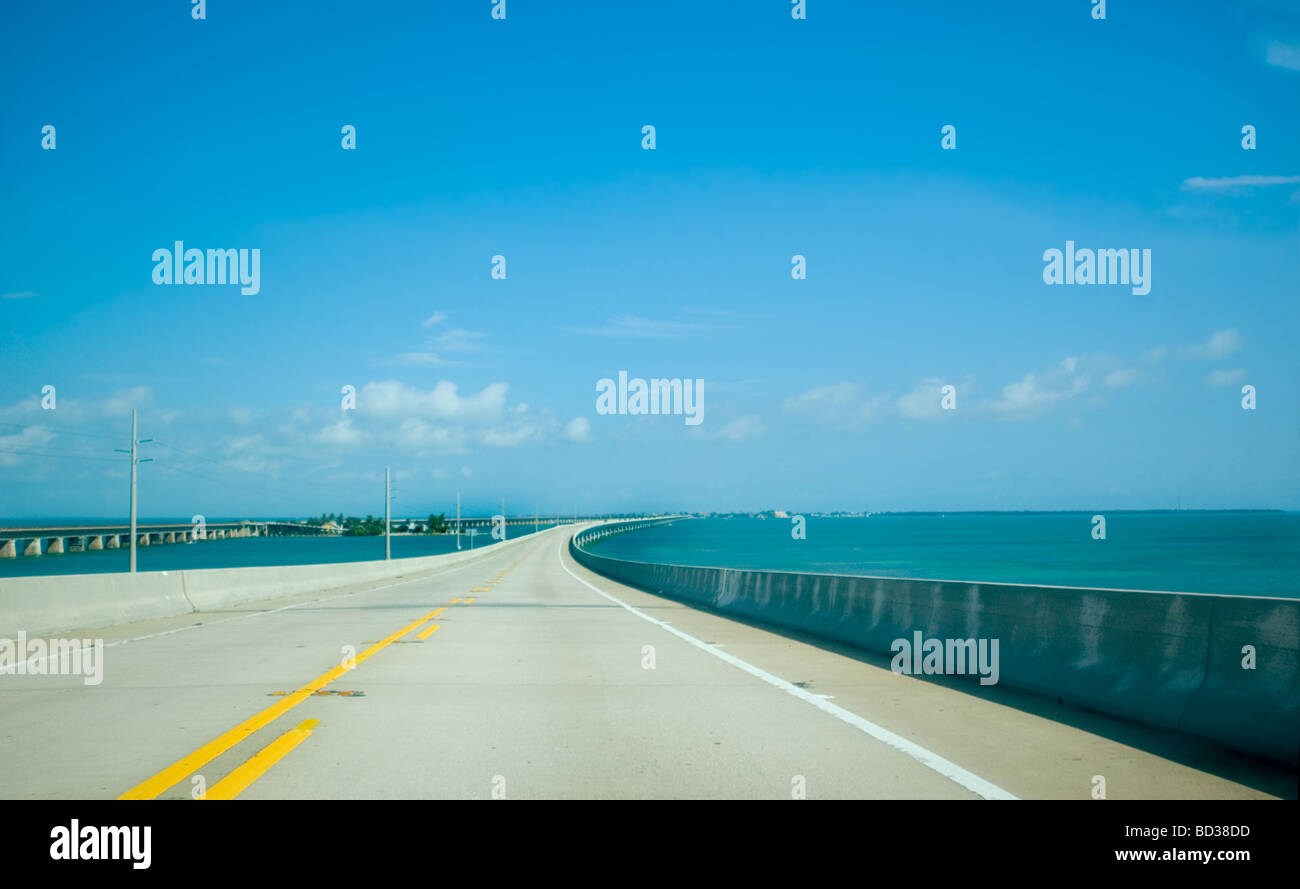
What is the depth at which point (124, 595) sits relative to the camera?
64.8 ft

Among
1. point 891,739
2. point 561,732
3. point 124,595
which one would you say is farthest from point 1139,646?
point 124,595

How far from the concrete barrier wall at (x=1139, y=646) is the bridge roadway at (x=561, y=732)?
9.3 inches

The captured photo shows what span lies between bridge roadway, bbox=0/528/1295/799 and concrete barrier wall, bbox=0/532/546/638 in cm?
262

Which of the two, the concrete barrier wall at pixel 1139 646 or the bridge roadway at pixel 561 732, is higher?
the concrete barrier wall at pixel 1139 646

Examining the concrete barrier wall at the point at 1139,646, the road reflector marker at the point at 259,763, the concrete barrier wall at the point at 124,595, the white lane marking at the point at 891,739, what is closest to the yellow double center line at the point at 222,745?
the road reflector marker at the point at 259,763

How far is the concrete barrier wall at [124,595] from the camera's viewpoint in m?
16.1

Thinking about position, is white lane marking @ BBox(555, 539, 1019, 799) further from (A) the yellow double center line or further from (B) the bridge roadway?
(A) the yellow double center line

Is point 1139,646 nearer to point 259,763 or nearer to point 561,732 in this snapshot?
point 561,732

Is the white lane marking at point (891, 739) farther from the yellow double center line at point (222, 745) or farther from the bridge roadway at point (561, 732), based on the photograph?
the yellow double center line at point (222, 745)

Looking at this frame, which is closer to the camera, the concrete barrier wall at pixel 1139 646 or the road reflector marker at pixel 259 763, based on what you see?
the road reflector marker at pixel 259 763

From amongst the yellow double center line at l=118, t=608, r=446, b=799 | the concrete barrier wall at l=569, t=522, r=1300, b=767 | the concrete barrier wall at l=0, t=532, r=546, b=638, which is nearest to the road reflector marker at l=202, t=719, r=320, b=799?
the yellow double center line at l=118, t=608, r=446, b=799
